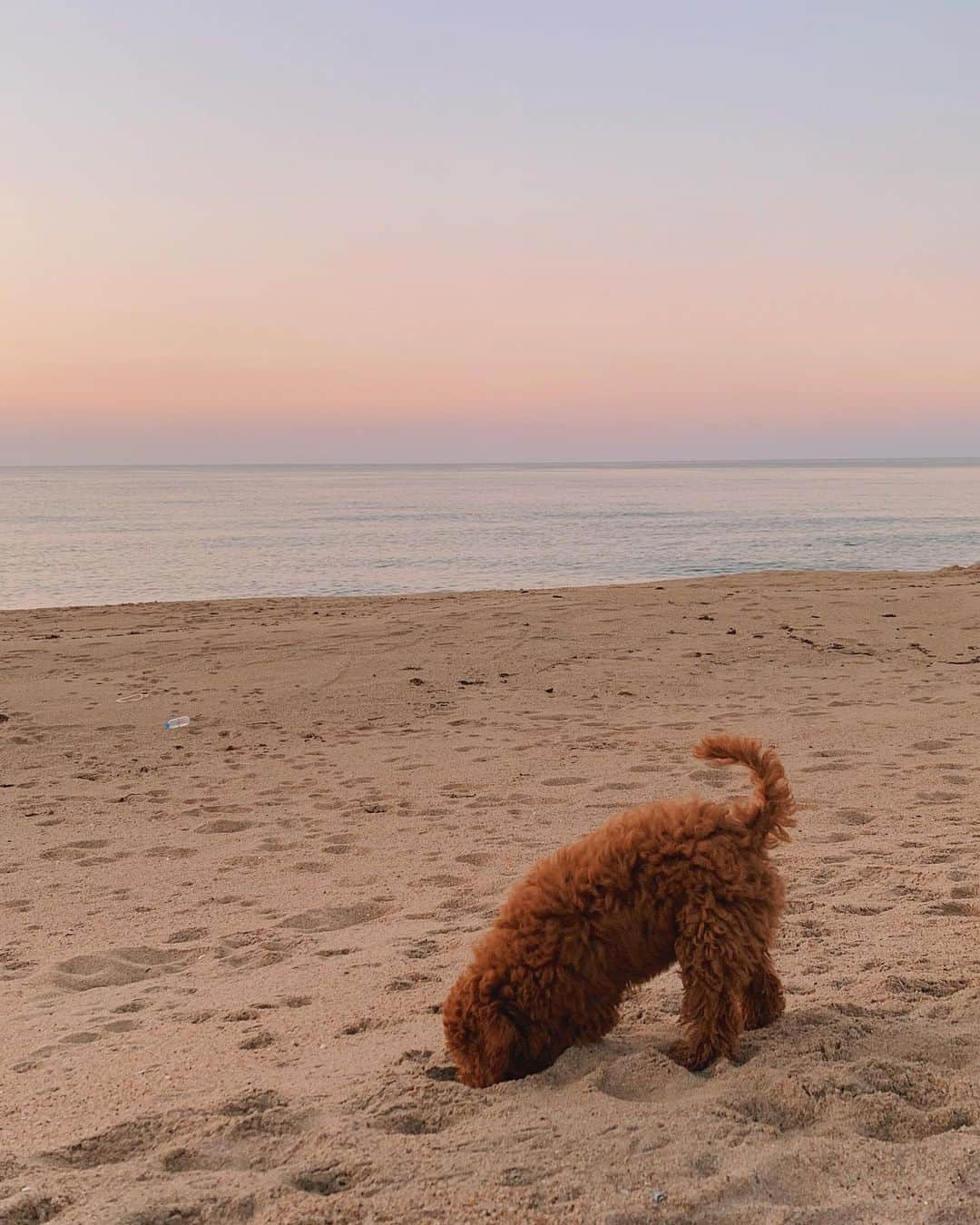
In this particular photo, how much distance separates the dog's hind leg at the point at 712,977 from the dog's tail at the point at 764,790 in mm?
335

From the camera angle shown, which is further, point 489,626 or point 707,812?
point 489,626

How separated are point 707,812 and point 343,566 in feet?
96.2

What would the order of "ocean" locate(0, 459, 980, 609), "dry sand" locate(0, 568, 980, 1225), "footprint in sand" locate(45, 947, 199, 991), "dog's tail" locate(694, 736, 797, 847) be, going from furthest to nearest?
"ocean" locate(0, 459, 980, 609)
"footprint in sand" locate(45, 947, 199, 991)
"dog's tail" locate(694, 736, 797, 847)
"dry sand" locate(0, 568, 980, 1225)

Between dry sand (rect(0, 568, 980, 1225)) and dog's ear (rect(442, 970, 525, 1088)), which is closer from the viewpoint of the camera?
dry sand (rect(0, 568, 980, 1225))

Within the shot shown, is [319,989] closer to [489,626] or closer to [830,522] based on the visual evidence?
[489,626]

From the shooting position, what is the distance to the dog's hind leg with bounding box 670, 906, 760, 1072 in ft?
10.0

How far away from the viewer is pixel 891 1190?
8.00 ft

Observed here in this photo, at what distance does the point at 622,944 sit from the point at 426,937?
5.56 feet

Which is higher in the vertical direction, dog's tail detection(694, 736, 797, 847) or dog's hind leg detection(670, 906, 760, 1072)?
dog's tail detection(694, 736, 797, 847)

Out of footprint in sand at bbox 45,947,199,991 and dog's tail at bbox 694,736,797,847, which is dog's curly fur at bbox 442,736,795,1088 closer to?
dog's tail at bbox 694,736,797,847

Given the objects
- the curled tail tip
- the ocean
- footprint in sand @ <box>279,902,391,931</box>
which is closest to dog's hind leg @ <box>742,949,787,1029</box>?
the curled tail tip

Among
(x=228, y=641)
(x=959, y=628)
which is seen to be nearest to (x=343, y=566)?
(x=228, y=641)

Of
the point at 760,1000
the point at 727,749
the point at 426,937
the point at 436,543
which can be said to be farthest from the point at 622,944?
the point at 436,543

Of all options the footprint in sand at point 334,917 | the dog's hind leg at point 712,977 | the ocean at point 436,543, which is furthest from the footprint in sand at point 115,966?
the ocean at point 436,543
